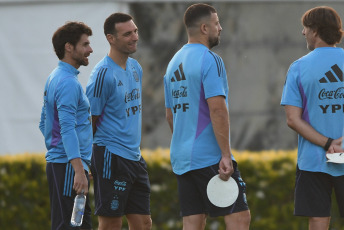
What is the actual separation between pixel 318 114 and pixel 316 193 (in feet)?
1.81

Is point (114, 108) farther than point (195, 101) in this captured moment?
Yes

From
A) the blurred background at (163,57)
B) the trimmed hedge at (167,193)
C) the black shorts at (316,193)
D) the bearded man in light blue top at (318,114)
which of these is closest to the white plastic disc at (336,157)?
the bearded man in light blue top at (318,114)

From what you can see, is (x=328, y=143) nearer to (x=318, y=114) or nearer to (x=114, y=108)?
(x=318, y=114)

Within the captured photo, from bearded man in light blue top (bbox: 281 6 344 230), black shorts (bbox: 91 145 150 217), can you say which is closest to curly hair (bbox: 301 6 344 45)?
bearded man in light blue top (bbox: 281 6 344 230)

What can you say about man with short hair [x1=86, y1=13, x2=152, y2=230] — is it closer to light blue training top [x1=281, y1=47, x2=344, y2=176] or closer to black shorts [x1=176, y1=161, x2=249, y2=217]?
black shorts [x1=176, y1=161, x2=249, y2=217]

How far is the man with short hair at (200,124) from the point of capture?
545cm

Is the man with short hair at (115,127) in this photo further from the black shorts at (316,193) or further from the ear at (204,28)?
the black shorts at (316,193)

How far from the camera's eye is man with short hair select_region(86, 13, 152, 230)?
20.3ft

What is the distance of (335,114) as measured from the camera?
5.54m

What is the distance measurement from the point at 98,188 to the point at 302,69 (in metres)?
1.88

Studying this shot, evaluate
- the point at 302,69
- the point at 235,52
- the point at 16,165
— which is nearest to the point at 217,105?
the point at 302,69

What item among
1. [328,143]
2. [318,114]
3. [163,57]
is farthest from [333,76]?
[163,57]

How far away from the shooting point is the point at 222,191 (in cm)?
539

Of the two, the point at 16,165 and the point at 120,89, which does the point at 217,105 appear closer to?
the point at 120,89
